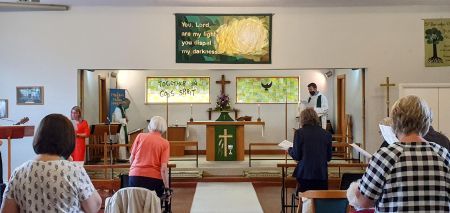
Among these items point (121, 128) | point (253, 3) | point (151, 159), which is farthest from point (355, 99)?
→ point (151, 159)

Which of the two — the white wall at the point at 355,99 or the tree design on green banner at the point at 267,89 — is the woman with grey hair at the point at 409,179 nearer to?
the white wall at the point at 355,99

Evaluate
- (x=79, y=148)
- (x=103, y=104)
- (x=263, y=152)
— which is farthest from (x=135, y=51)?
(x=263, y=152)

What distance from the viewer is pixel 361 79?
29.0 feet

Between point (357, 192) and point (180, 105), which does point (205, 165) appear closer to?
point (180, 105)

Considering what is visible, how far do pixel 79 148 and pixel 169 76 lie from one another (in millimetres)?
5433

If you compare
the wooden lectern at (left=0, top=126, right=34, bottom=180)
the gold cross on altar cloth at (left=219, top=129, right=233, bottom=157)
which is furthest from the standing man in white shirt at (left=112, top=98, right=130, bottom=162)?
the wooden lectern at (left=0, top=126, right=34, bottom=180)

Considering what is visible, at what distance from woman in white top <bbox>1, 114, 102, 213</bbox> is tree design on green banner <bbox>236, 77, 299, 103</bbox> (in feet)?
35.2

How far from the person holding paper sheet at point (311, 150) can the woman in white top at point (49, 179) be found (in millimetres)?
2875

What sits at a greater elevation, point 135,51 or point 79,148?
point 135,51

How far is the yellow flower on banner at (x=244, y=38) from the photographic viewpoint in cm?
844

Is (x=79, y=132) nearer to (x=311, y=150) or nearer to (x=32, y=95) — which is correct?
(x=32, y=95)

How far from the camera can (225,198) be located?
749 centimetres

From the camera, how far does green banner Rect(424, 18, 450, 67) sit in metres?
8.44

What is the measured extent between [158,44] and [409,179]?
22.3ft
